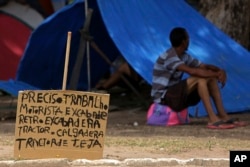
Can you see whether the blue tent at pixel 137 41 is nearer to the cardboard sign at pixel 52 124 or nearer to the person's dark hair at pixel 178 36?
the person's dark hair at pixel 178 36

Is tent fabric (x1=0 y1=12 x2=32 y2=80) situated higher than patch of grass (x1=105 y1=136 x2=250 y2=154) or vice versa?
tent fabric (x1=0 y1=12 x2=32 y2=80)

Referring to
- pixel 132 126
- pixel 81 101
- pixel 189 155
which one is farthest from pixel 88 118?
pixel 132 126

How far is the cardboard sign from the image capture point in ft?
22.2

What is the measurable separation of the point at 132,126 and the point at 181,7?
2.99 m

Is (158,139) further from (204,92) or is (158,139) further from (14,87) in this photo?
(14,87)

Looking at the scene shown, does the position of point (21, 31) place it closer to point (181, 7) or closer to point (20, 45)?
point (20, 45)

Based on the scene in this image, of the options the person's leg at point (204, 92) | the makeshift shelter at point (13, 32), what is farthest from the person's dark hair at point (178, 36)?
the makeshift shelter at point (13, 32)

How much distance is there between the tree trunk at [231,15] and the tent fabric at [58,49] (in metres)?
1.73

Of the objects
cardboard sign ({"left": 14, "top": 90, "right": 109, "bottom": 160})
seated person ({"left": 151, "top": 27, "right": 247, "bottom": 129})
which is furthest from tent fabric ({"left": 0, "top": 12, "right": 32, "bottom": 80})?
cardboard sign ({"left": 14, "top": 90, "right": 109, "bottom": 160})

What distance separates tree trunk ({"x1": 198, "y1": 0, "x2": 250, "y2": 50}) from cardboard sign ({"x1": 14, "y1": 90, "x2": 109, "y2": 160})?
670 centimetres

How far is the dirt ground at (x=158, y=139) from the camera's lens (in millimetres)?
7621

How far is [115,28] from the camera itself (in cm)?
1155

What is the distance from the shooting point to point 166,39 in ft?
38.8

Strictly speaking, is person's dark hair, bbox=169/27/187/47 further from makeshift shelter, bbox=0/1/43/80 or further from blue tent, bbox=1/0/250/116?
makeshift shelter, bbox=0/1/43/80
